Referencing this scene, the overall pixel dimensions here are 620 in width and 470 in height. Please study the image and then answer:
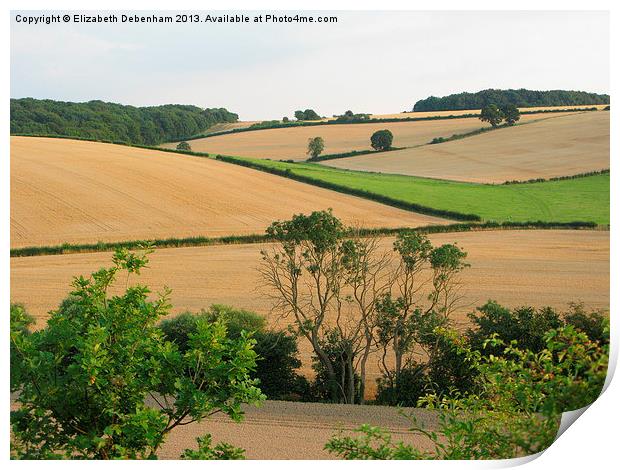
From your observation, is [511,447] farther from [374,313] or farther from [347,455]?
[374,313]

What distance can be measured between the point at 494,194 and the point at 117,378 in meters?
6.50

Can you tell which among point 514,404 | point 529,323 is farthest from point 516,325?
point 514,404

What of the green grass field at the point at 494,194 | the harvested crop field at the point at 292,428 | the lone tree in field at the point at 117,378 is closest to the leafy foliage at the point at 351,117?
the green grass field at the point at 494,194

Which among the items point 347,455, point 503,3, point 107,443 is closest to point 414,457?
point 347,455

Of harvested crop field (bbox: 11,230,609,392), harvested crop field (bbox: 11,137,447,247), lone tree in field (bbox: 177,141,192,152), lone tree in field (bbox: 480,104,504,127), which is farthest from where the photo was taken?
harvested crop field (bbox: 11,137,447,247)

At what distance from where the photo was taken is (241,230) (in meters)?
9.33

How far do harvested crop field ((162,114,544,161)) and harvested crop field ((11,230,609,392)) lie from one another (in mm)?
1264

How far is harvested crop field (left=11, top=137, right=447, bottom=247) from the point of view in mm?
8742

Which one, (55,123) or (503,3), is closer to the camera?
(503,3)

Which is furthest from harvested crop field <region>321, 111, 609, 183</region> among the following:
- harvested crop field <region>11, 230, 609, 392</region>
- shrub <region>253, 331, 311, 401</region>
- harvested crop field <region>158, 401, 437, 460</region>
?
harvested crop field <region>158, 401, 437, 460</region>

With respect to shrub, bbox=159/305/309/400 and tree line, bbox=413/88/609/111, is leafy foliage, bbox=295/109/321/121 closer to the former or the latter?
tree line, bbox=413/88/609/111
